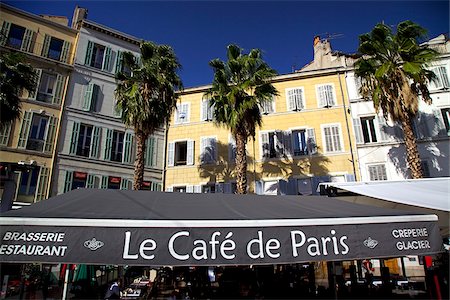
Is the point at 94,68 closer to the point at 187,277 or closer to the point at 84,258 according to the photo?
the point at 187,277

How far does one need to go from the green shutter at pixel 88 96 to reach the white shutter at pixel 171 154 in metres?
6.14

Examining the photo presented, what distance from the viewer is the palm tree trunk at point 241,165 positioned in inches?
596

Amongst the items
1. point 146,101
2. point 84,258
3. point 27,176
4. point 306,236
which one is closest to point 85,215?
point 84,258

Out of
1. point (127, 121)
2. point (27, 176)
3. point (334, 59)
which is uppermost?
point (334, 59)

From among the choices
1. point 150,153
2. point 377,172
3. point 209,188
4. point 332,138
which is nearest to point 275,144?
point 332,138


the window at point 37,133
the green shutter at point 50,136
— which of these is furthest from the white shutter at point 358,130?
the window at point 37,133

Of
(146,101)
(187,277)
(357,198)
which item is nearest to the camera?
(357,198)

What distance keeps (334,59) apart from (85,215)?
80.3 ft

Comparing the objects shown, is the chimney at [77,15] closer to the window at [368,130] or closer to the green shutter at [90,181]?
the green shutter at [90,181]

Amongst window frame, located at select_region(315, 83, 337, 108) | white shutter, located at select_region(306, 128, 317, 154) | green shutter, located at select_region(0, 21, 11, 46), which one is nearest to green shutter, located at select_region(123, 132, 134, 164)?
green shutter, located at select_region(0, 21, 11, 46)

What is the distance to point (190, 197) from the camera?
5.00 meters

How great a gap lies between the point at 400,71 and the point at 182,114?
1474cm

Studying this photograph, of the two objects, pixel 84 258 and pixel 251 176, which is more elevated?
pixel 251 176

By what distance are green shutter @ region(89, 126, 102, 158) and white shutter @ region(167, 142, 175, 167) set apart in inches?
198
